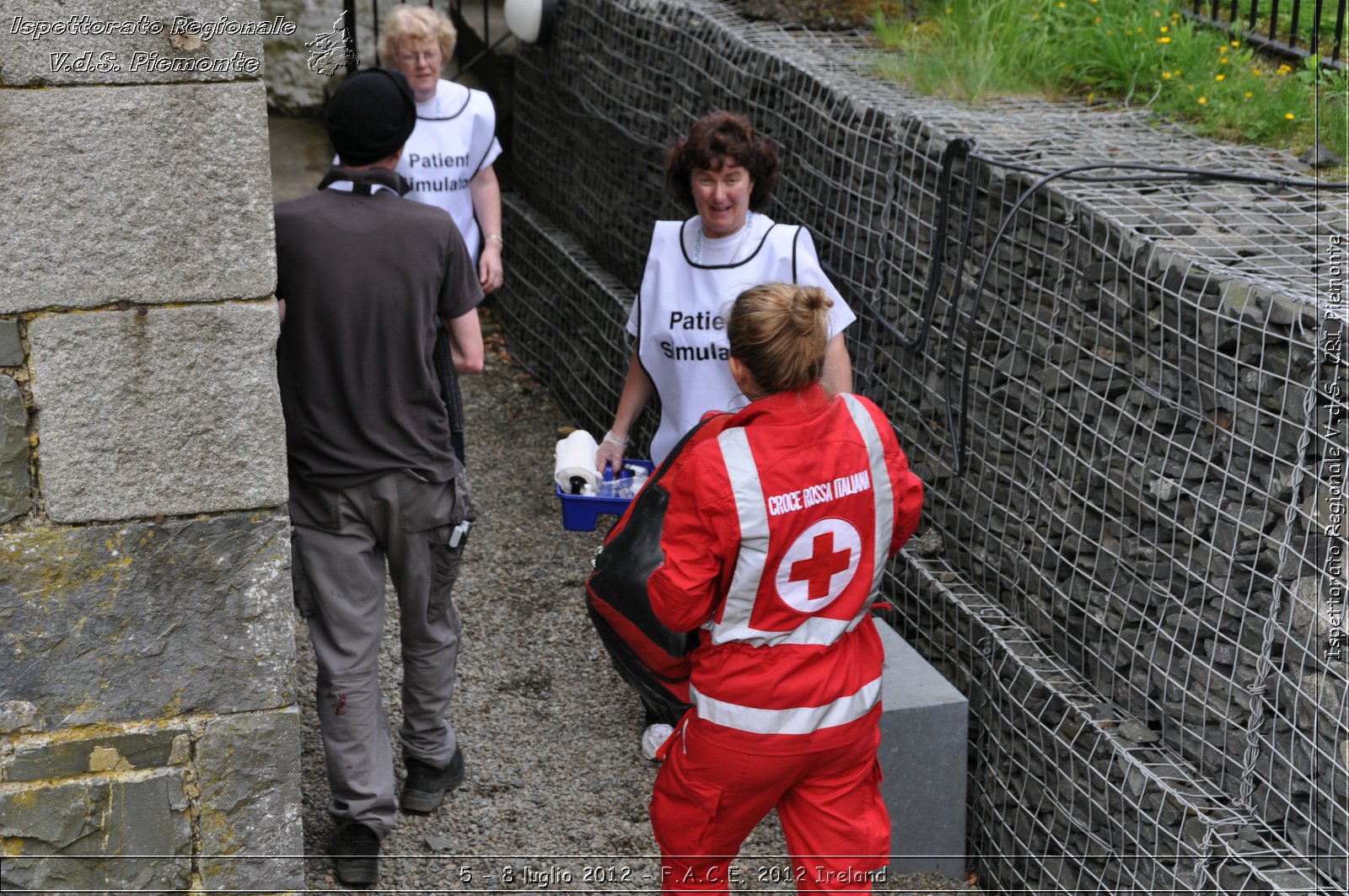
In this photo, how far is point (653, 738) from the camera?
4.47 metres

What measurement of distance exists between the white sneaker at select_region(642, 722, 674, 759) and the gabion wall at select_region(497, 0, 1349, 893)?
0.84 meters

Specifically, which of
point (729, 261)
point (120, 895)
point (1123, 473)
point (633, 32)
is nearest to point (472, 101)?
point (633, 32)

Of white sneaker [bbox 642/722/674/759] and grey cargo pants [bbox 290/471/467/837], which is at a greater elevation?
grey cargo pants [bbox 290/471/467/837]

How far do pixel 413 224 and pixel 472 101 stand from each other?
244cm

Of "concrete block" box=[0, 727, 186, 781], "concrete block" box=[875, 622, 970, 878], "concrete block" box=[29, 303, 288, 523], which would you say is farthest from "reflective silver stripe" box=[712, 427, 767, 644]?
"concrete block" box=[0, 727, 186, 781]

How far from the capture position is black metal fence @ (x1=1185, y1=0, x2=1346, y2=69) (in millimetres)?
4957

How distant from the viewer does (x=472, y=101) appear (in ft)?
19.1

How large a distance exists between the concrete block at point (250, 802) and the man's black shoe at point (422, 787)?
1.15m

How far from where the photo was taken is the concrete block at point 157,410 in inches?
104

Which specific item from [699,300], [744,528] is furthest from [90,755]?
[699,300]

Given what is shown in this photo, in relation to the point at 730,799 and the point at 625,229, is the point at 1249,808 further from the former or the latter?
the point at 625,229

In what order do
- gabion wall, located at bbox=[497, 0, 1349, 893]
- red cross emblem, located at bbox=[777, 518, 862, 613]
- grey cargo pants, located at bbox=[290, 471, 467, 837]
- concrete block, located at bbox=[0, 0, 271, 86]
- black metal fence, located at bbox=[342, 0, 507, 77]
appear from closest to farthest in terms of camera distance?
concrete block, located at bbox=[0, 0, 271, 86]
red cross emblem, located at bbox=[777, 518, 862, 613]
gabion wall, located at bbox=[497, 0, 1349, 893]
grey cargo pants, located at bbox=[290, 471, 467, 837]
black metal fence, located at bbox=[342, 0, 507, 77]

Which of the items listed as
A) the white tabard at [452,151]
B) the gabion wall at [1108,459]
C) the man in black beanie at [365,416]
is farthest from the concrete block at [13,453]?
the white tabard at [452,151]

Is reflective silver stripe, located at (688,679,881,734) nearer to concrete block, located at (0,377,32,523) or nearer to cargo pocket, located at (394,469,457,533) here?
cargo pocket, located at (394,469,457,533)
